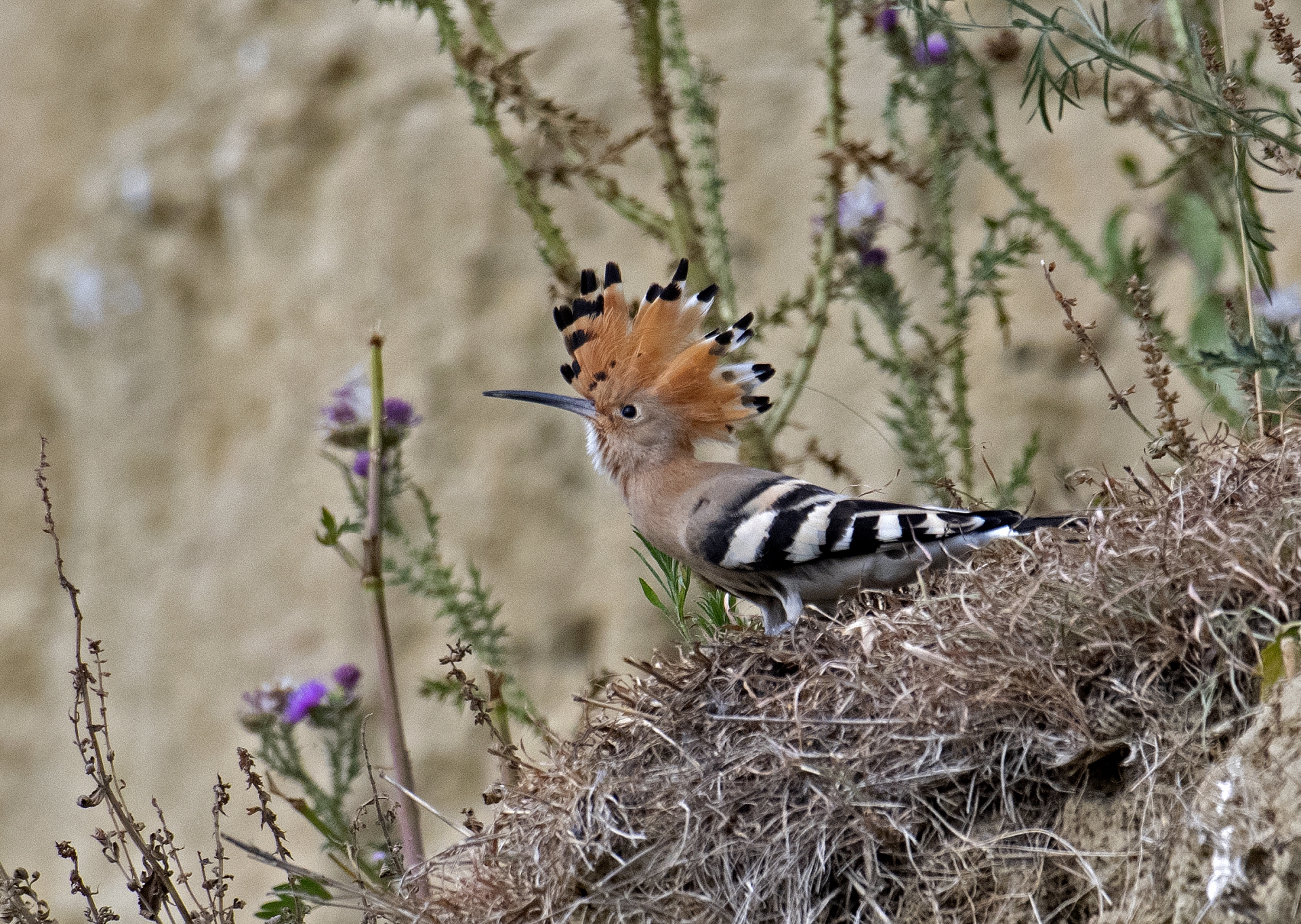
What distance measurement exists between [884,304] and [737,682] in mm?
1771

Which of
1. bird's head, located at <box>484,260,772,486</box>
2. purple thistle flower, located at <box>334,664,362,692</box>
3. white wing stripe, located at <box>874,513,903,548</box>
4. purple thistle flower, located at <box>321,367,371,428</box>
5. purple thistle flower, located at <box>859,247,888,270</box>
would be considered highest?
purple thistle flower, located at <box>859,247,888,270</box>

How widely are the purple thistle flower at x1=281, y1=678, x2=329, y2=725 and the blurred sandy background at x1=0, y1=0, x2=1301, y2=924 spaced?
7.43ft

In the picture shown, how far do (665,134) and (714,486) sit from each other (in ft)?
3.57

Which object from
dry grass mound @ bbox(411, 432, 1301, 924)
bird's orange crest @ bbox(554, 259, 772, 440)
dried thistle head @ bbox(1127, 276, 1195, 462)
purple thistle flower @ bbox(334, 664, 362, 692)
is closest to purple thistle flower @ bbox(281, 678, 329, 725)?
purple thistle flower @ bbox(334, 664, 362, 692)

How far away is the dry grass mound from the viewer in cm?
173

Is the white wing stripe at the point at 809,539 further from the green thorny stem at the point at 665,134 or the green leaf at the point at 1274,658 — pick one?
the green thorny stem at the point at 665,134

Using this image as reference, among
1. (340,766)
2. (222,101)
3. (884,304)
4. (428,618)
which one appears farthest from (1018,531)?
(222,101)

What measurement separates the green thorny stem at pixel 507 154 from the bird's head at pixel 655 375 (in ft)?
1.34

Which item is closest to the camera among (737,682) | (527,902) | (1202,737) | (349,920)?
(1202,737)

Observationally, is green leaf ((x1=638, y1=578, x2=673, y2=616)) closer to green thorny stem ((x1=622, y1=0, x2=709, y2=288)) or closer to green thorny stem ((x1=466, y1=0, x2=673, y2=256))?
green thorny stem ((x1=622, y1=0, x2=709, y2=288))

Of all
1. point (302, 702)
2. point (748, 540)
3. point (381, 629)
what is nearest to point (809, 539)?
point (748, 540)

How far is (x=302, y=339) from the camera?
6.48 metres

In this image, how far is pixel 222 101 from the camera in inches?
271

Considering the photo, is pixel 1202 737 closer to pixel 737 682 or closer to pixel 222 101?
pixel 737 682
